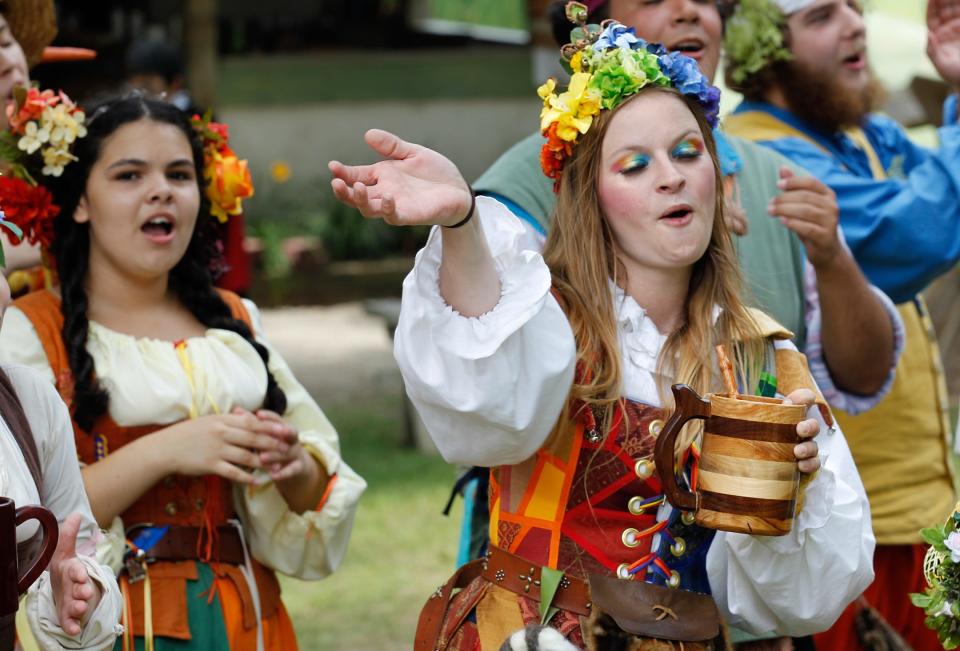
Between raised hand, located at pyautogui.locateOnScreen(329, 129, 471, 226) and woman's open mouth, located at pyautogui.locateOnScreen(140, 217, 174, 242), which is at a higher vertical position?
raised hand, located at pyautogui.locateOnScreen(329, 129, 471, 226)

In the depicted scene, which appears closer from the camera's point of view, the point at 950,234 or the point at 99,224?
the point at 99,224

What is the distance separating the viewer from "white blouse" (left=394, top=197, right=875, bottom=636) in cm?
244

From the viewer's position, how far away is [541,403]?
250 centimetres

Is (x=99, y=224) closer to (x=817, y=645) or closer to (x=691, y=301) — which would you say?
(x=691, y=301)

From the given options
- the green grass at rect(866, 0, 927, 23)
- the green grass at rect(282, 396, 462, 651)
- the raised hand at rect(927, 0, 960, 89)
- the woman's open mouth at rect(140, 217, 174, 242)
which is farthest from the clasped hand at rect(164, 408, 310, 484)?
the green grass at rect(866, 0, 927, 23)

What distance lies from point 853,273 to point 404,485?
457cm

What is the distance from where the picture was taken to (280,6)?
576 inches

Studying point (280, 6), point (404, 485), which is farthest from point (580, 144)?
point (280, 6)

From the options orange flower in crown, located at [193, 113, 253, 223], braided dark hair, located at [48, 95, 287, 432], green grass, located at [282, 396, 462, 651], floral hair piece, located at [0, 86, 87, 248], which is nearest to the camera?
braided dark hair, located at [48, 95, 287, 432]

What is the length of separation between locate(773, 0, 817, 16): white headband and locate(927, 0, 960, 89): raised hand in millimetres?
359

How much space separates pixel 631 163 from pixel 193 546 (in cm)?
141

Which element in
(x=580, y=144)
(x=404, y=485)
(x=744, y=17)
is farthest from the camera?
(x=404, y=485)

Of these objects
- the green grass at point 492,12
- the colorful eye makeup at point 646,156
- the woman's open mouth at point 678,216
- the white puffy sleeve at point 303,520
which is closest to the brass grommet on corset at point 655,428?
the woman's open mouth at point 678,216

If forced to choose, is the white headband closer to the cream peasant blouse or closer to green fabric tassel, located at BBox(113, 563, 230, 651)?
the cream peasant blouse
